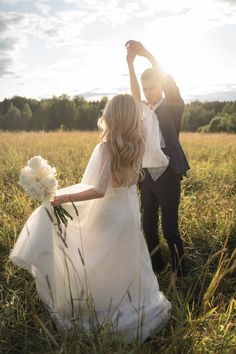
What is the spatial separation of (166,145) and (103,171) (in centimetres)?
111

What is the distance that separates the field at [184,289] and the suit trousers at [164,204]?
37cm

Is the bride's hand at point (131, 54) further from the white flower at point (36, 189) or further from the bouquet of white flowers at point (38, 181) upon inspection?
the white flower at point (36, 189)

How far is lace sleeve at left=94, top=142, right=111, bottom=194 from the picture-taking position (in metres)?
2.83

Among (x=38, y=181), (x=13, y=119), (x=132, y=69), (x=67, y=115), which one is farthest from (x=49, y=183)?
(x=67, y=115)

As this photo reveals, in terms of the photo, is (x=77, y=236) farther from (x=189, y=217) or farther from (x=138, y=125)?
(x=189, y=217)

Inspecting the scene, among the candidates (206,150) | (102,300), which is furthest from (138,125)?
(206,150)

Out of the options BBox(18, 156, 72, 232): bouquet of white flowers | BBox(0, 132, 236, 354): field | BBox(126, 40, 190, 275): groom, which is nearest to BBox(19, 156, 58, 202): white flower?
BBox(18, 156, 72, 232): bouquet of white flowers

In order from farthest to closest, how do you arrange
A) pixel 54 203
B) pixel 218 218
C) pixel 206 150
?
pixel 206 150 → pixel 218 218 → pixel 54 203

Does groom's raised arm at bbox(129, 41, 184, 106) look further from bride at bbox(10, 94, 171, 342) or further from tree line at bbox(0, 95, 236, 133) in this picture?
tree line at bbox(0, 95, 236, 133)

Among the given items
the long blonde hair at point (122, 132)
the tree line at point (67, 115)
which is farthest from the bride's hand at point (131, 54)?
the tree line at point (67, 115)

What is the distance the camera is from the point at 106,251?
10.1 ft

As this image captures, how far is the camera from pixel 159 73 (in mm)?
3588

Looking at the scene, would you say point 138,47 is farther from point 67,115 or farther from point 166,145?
point 67,115

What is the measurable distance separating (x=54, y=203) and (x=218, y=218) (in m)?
2.70
